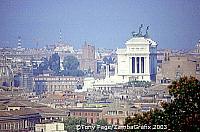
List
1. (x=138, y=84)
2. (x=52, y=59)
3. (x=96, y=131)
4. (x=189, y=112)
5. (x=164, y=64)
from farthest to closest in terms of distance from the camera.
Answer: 1. (x=52, y=59)
2. (x=164, y=64)
3. (x=138, y=84)
4. (x=96, y=131)
5. (x=189, y=112)

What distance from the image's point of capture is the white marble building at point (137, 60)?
76.0 meters

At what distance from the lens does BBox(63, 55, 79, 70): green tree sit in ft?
317

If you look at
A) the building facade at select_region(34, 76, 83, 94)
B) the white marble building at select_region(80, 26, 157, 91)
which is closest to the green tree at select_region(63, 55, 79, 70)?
the building facade at select_region(34, 76, 83, 94)

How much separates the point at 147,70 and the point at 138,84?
25.9 ft

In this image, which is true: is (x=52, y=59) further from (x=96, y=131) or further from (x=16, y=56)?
(x=96, y=131)

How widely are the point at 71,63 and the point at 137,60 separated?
2230 cm

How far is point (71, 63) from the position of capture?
9950cm

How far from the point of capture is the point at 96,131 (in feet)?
77.0

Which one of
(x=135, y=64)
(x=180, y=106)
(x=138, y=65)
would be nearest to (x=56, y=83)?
(x=138, y=65)

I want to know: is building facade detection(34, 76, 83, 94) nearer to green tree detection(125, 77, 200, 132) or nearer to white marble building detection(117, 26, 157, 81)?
white marble building detection(117, 26, 157, 81)

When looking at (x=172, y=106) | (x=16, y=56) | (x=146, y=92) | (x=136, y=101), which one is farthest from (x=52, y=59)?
(x=172, y=106)

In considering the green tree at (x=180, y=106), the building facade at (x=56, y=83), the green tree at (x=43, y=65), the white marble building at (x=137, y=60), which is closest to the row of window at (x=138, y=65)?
the white marble building at (x=137, y=60)

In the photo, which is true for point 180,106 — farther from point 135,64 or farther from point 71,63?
point 71,63

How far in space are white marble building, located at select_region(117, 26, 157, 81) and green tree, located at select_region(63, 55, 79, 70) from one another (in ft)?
55.9
